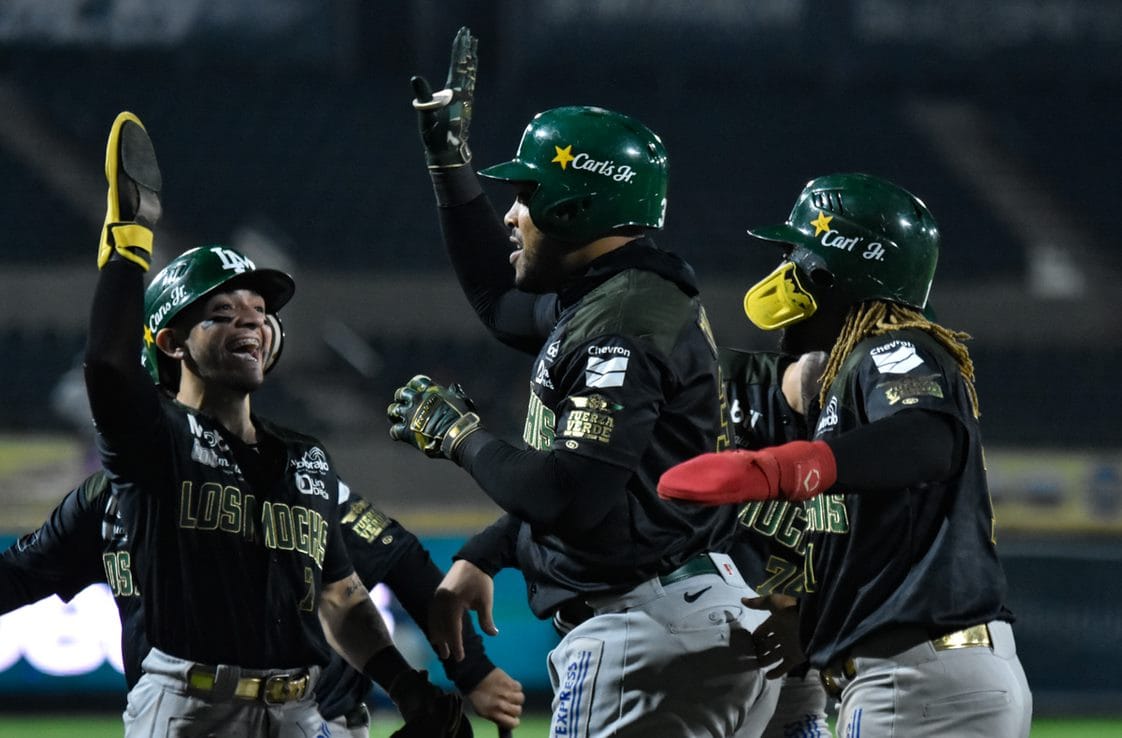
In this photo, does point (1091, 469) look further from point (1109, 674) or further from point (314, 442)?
point (314, 442)

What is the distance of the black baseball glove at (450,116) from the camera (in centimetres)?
485

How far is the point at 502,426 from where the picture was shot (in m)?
15.0

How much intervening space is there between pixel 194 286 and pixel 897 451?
6.91 feet

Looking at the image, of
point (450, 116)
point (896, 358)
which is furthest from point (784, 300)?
point (450, 116)

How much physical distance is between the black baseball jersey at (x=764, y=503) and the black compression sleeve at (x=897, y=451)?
1.96m

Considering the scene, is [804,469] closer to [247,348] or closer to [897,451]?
[897,451]

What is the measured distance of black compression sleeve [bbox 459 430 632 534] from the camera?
3643 mm

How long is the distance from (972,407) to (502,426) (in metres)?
11.4

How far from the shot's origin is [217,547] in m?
4.24

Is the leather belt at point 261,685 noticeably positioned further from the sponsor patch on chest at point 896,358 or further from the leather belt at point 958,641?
the sponsor patch on chest at point 896,358

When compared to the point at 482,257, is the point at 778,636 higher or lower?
lower

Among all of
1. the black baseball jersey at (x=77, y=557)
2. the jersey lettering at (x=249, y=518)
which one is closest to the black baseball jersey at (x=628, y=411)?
the jersey lettering at (x=249, y=518)

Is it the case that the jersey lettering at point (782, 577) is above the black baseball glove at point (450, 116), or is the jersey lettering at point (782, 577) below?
below

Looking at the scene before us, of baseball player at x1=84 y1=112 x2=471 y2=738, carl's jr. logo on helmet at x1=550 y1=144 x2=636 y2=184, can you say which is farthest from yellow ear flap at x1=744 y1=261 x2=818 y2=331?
baseball player at x1=84 y1=112 x2=471 y2=738
